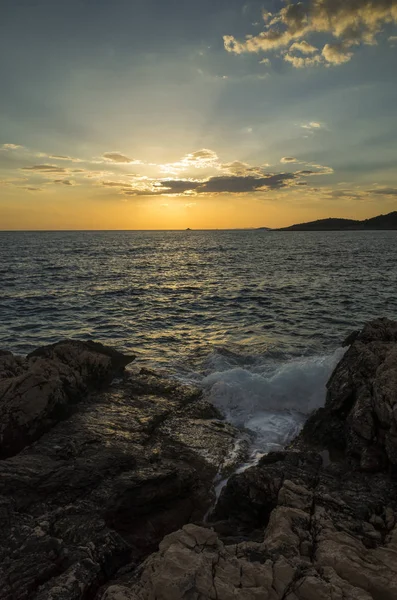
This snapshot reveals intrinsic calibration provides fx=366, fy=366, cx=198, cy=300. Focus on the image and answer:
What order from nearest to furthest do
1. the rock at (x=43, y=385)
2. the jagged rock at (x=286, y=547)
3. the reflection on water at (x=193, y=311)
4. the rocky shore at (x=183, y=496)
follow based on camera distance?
the jagged rock at (x=286, y=547), the rocky shore at (x=183, y=496), the rock at (x=43, y=385), the reflection on water at (x=193, y=311)

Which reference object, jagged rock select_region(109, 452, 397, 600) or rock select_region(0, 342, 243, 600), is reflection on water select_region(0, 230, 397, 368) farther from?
jagged rock select_region(109, 452, 397, 600)

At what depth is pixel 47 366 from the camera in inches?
485

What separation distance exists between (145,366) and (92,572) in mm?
11748

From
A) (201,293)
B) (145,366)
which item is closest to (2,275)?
(201,293)

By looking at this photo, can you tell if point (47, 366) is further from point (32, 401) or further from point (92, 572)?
point (92, 572)

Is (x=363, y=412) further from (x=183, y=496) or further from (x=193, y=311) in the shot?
(x=193, y=311)

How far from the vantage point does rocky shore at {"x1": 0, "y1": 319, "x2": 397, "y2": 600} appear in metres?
5.25

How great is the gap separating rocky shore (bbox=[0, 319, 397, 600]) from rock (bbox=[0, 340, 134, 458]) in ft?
0.14

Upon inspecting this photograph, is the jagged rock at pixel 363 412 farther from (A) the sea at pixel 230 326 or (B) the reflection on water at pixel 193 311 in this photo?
(B) the reflection on water at pixel 193 311

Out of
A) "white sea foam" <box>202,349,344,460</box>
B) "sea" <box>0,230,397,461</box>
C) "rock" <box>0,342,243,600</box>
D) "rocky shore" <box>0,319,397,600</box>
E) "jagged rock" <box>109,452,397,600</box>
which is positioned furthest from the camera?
"sea" <box>0,230,397,461</box>

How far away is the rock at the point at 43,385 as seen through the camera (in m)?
9.82

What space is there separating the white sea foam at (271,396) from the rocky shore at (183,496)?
2.76 ft

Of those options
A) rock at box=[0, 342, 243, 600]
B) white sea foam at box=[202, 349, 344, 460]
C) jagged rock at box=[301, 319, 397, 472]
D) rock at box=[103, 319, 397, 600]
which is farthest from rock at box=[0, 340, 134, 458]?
jagged rock at box=[301, 319, 397, 472]

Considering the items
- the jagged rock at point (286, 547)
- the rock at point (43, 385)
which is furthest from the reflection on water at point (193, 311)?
the jagged rock at point (286, 547)
